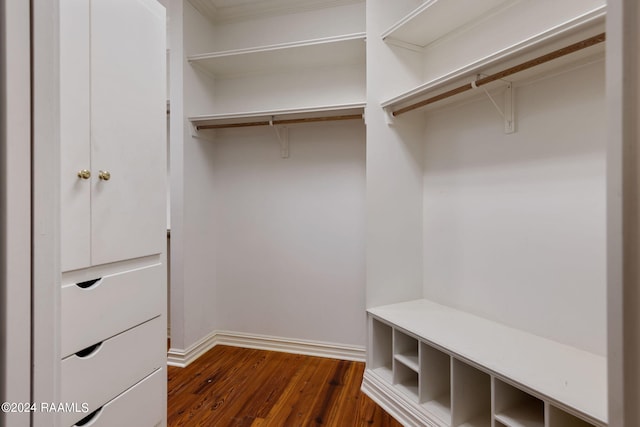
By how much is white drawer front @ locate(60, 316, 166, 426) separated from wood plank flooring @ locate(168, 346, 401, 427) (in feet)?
2.03

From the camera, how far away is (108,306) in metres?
1.05

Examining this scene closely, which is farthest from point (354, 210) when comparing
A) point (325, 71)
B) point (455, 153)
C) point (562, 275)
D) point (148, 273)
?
point (148, 273)

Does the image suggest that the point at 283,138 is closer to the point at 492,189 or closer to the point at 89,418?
the point at 492,189

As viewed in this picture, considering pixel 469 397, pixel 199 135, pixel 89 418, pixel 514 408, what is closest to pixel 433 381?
pixel 469 397

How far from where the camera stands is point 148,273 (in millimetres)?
1222

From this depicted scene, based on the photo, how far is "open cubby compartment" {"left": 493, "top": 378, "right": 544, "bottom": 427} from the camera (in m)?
1.16

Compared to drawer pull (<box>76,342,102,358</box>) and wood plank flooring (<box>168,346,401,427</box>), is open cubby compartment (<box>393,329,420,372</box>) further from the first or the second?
drawer pull (<box>76,342,102,358</box>)

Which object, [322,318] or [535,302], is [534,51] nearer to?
[535,302]

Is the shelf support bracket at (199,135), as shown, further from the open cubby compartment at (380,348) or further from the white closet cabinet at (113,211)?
the open cubby compartment at (380,348)

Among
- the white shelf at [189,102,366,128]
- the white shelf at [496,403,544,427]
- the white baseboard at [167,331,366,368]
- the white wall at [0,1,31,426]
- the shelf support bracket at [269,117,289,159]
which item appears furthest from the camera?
the shelf support bracket at [269,117,289,159]

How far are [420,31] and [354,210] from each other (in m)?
1.22

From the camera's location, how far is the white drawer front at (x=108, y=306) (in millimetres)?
927

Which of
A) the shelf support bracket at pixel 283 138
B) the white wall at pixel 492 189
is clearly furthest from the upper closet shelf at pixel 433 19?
the shelf support bracket at pixel 283 138

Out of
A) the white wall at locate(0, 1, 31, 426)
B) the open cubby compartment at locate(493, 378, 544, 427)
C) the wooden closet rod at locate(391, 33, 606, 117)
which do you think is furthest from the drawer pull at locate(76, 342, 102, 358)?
the wooden closet rod at locate(391, 33, 606, 117)
